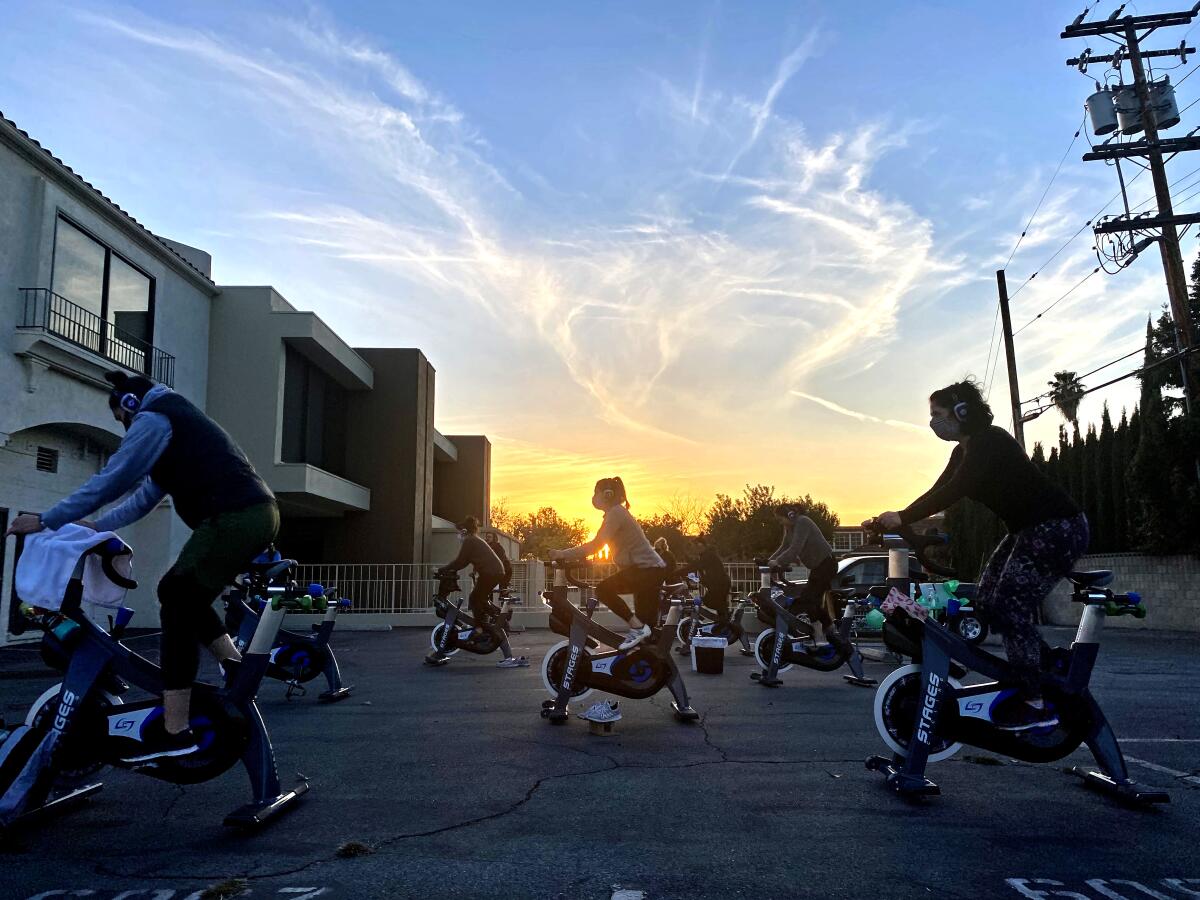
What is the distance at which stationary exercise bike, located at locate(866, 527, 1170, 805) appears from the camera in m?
4.48

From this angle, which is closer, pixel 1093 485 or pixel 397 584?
pixel 397 584

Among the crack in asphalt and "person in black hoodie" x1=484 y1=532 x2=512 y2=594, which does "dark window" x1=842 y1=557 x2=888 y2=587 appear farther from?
the crack in asphalt

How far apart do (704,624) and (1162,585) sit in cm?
1646

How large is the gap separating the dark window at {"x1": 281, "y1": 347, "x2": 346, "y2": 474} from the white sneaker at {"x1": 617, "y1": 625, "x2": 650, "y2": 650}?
58.8ft

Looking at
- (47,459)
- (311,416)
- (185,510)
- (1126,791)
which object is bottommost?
(1126,791)

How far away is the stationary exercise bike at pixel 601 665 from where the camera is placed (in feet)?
22.3

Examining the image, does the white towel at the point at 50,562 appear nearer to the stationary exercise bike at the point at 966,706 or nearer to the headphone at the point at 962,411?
the stationary exercise bike at the point at 966,706

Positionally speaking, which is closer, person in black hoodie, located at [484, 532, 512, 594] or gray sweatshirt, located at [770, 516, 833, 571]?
gray sweatshirt, located at [770, 516, 833, 571]

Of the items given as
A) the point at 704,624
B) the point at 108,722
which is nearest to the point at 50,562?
the point at 108,722

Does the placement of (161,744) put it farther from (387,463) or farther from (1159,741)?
(387,463)

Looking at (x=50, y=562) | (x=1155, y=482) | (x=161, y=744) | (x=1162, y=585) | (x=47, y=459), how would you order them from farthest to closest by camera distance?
1. (x=1162, y=585)
2. (x=1155, y=482)
3. (x=47, y=459)
4. (x=161, y=744)
5. (x=50, y=562)

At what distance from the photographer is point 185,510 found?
401 centimetres

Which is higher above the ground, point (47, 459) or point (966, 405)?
point (47, 459)

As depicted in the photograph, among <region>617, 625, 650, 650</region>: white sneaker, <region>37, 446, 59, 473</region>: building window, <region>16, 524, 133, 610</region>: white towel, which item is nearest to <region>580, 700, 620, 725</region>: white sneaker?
<region>617, 625, 650, 650</region>: white sneaker
